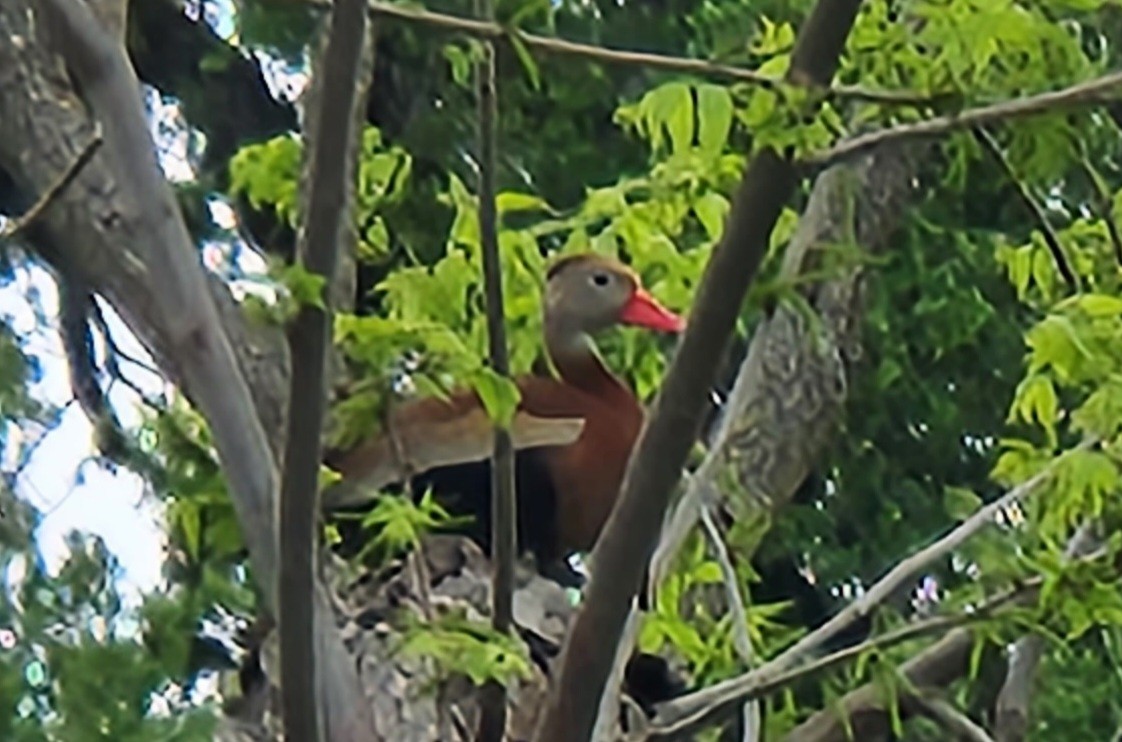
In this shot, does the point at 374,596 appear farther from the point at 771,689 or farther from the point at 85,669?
the point at 85,669

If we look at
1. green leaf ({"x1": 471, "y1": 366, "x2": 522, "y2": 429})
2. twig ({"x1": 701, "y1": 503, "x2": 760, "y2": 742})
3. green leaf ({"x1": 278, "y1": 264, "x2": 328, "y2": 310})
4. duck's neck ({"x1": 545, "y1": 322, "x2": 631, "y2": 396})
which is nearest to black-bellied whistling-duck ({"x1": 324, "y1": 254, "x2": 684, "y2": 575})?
duck's neck ({"x1": 545, "y1": 322, "x2": 631, "y2": 396})

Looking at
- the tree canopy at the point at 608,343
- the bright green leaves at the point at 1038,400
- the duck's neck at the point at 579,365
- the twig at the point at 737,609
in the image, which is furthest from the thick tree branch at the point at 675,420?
the duck's neck at the point at 579,365

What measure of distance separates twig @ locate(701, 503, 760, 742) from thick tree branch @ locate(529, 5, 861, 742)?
0.36 m

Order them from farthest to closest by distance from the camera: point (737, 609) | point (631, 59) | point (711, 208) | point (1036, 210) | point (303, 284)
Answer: point (737, 609) < point (711, 208) < point (1036, 210) < point (631, 59) < point (303, 284)

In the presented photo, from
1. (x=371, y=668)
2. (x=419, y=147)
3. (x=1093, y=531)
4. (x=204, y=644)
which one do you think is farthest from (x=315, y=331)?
(x=419, y=147)

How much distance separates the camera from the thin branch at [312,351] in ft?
6.51

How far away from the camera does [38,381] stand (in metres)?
2.21

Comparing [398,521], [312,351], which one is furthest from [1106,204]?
[312,351]

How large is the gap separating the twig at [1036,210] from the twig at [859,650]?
320mm

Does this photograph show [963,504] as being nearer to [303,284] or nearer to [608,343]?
[608,343]

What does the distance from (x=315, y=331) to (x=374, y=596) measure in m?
0.88

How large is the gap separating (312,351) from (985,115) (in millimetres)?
576

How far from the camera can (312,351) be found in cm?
203

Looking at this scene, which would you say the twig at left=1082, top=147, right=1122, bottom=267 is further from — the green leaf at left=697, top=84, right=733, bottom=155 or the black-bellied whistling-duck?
the black-bellied whistling-duck
